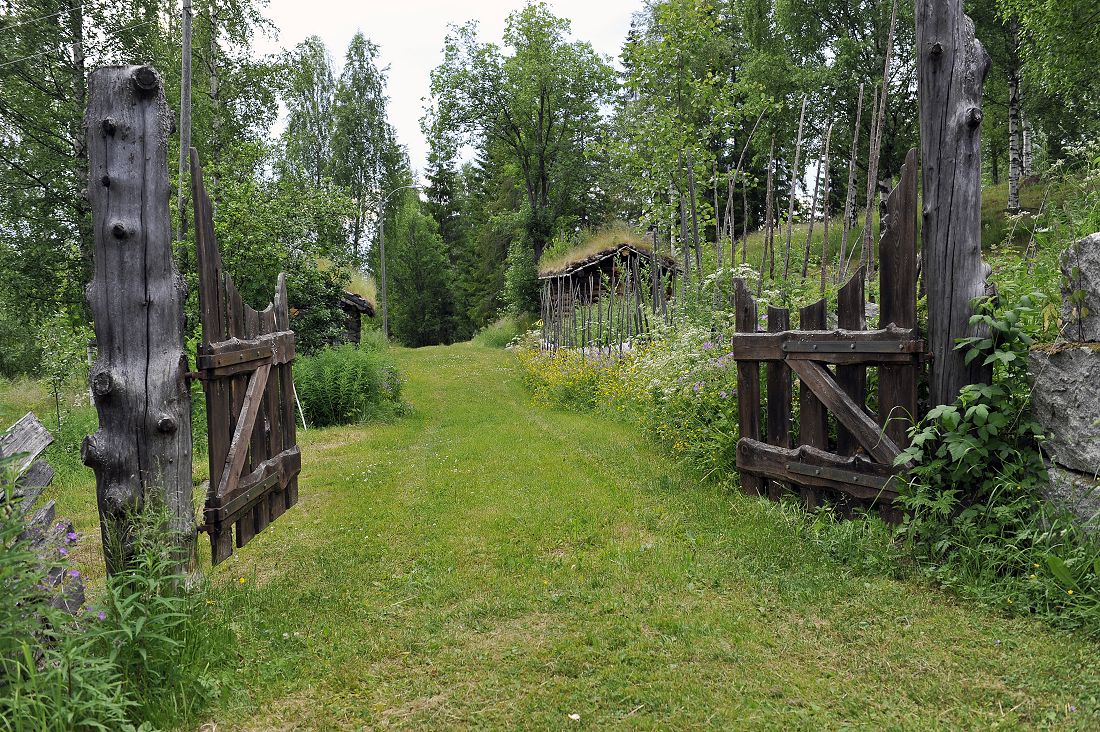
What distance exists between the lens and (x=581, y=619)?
12.0ft

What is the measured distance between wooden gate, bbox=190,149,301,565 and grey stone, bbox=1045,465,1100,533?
466 centimetres

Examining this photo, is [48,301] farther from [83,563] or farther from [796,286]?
[796,286]

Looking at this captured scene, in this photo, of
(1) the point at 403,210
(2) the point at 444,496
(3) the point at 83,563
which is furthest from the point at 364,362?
(1) the point at 403,210

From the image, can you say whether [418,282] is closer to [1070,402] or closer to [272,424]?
[272,424]

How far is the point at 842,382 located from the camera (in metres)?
4.59

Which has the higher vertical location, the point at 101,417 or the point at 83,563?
the point at 101,417

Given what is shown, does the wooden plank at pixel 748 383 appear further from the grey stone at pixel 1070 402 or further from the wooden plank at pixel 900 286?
the grey stone at pixel 1070 402

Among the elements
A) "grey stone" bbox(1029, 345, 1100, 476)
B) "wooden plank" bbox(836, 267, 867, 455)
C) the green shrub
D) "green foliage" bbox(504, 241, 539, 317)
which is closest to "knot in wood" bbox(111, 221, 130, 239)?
"wooden plank" bbox(836, 267, 867, 455)

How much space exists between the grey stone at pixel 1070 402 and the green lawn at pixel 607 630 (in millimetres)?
896

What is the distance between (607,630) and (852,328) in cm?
260

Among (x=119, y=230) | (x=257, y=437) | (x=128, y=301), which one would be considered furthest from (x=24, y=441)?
(x=257, y=437)

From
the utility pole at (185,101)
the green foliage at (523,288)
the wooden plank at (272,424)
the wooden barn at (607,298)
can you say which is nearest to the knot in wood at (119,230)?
the wooden plank at (272,424)

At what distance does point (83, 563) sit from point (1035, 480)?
6.21m

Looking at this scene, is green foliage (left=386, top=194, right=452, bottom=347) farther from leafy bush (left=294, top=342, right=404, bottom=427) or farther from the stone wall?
the stone wall
